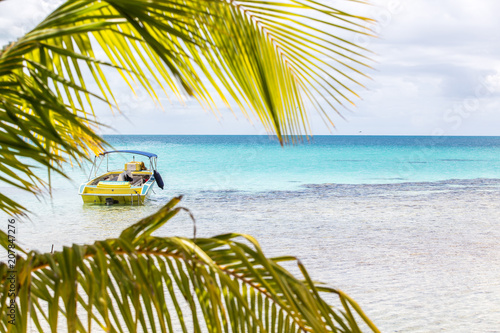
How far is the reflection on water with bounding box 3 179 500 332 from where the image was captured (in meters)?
6.98

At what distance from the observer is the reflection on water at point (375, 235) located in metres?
6.98

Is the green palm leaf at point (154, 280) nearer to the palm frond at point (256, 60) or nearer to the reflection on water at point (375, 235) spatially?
the palm frond at point (256, 60)

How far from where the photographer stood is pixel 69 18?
0.89 meters

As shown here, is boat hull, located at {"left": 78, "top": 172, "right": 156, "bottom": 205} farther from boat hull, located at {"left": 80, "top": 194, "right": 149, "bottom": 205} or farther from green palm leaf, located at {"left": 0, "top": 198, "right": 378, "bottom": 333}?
green palm leaf, located at {"left": 0, "top": 198, "right": 378, "bottom": 333}

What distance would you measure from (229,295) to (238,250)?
0.71 feet

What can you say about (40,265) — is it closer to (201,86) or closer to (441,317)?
(201,86)

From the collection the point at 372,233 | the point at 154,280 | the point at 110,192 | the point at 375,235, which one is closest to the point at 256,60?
the point at 154,280

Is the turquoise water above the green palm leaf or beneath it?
beneath

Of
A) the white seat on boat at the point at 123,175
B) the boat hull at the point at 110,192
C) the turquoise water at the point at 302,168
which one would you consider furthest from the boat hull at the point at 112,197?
the turquoise water at the point at 302,168

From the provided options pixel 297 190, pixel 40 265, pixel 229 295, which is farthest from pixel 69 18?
pixel 297 190

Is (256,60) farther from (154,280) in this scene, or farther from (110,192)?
(110,192)

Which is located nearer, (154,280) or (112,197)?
(154,280)

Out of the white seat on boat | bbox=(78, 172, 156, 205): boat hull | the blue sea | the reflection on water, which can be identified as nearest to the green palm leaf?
the blue sea

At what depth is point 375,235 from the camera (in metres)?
12.0
